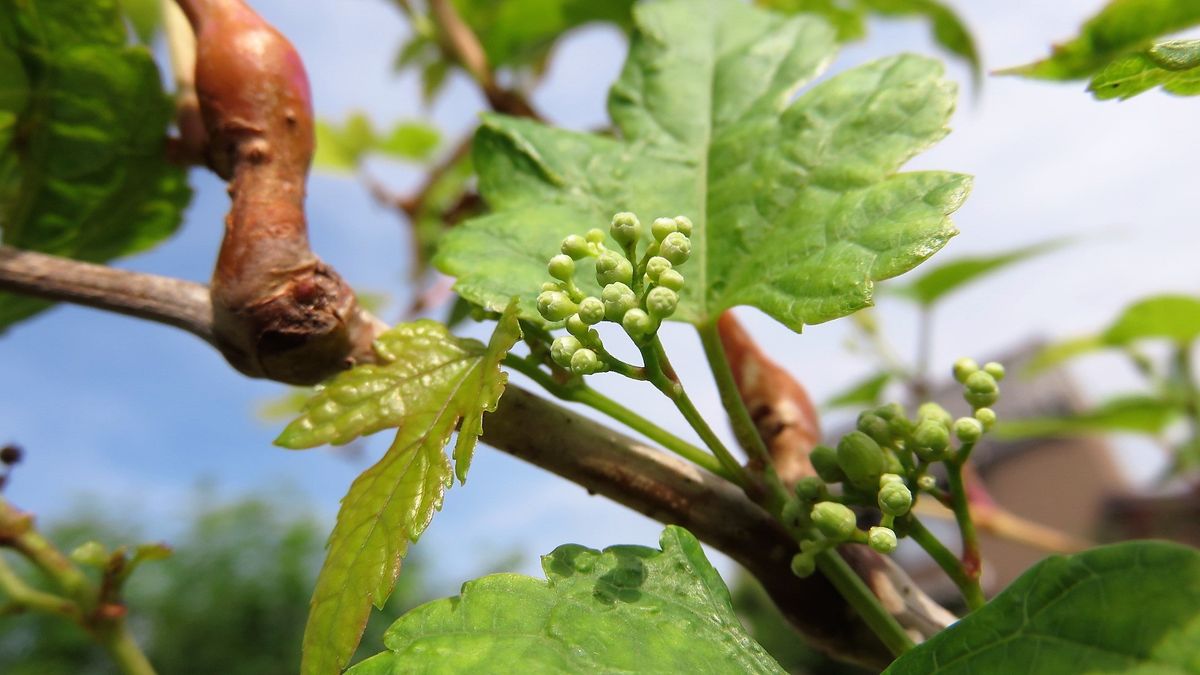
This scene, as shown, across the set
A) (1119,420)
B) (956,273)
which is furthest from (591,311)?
(1119,420)

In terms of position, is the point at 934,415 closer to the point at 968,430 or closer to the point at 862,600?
the point at 968,430

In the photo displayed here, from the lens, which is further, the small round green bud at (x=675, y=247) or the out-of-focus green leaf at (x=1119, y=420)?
the out-of-focus green leaf at (x=1119, y=420)

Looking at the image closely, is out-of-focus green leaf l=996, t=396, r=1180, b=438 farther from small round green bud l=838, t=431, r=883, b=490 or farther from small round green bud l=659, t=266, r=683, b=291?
small round green bud l=659, t=266, r=683, b=291

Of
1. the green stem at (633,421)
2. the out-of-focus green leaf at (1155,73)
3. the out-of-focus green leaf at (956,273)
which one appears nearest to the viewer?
the out-of-focus green leaf at (1155,73)

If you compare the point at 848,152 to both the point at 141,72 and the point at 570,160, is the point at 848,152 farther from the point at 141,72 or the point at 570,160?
the point at 141,72

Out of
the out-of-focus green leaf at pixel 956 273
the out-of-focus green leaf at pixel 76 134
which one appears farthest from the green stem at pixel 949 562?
the out-of-focus green leaf at pixel 956 273

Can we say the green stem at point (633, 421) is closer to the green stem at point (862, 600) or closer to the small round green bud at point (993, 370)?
the green stem at point (862, 600)
